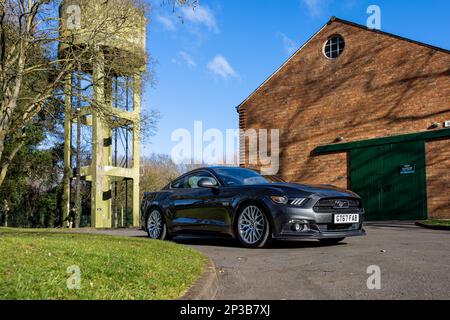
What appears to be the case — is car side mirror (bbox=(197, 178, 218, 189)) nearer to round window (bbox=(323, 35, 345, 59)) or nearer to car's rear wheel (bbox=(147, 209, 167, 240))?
car's rear wheel (bbox=(147, 209, 167, 240))

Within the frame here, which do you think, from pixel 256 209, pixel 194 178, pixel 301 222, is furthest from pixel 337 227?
pixel 194 178

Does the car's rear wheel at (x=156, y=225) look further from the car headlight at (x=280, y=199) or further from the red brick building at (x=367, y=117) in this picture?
the red brick building at (x=367, y=117)

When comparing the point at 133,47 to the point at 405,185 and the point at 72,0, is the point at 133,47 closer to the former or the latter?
the point at 72,0

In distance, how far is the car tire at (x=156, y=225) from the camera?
419 inches

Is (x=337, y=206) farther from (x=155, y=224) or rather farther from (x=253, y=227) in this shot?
(x=155, y=224)

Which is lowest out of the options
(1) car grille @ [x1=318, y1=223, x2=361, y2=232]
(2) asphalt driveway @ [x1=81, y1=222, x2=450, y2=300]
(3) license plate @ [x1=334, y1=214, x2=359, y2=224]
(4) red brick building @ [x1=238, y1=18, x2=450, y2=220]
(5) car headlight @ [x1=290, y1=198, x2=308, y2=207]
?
(2) asphalt driveway @ [x1=81, y1=222, x2=450, y2=300]

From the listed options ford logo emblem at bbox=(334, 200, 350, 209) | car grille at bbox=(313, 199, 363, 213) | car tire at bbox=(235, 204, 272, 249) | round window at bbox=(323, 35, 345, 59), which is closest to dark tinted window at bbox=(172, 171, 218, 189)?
car tire at bbox=(235, 204, 272, 249)

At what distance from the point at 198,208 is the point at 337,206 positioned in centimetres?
270

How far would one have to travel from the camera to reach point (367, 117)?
2202cm

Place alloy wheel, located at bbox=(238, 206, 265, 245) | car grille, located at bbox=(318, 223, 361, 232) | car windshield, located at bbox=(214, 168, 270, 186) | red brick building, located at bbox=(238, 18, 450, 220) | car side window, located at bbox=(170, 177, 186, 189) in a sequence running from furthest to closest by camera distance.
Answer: red brick building, located at bbox=(238, 18, 450, 220), car side window, located at bbox=(170, 177, 186, 189), car windshield, located at bbox=(214, 168, 270, 186), alloy wheel, located at bbox=(238, 206, 265, 245), car grille, located at bbox=(318, 223, 361, 232)

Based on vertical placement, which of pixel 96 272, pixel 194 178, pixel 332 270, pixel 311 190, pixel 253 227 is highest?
pixel 194 178

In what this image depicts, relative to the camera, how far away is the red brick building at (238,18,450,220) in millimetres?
19688

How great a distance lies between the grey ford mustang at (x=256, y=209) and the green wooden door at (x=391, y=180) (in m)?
12.0
